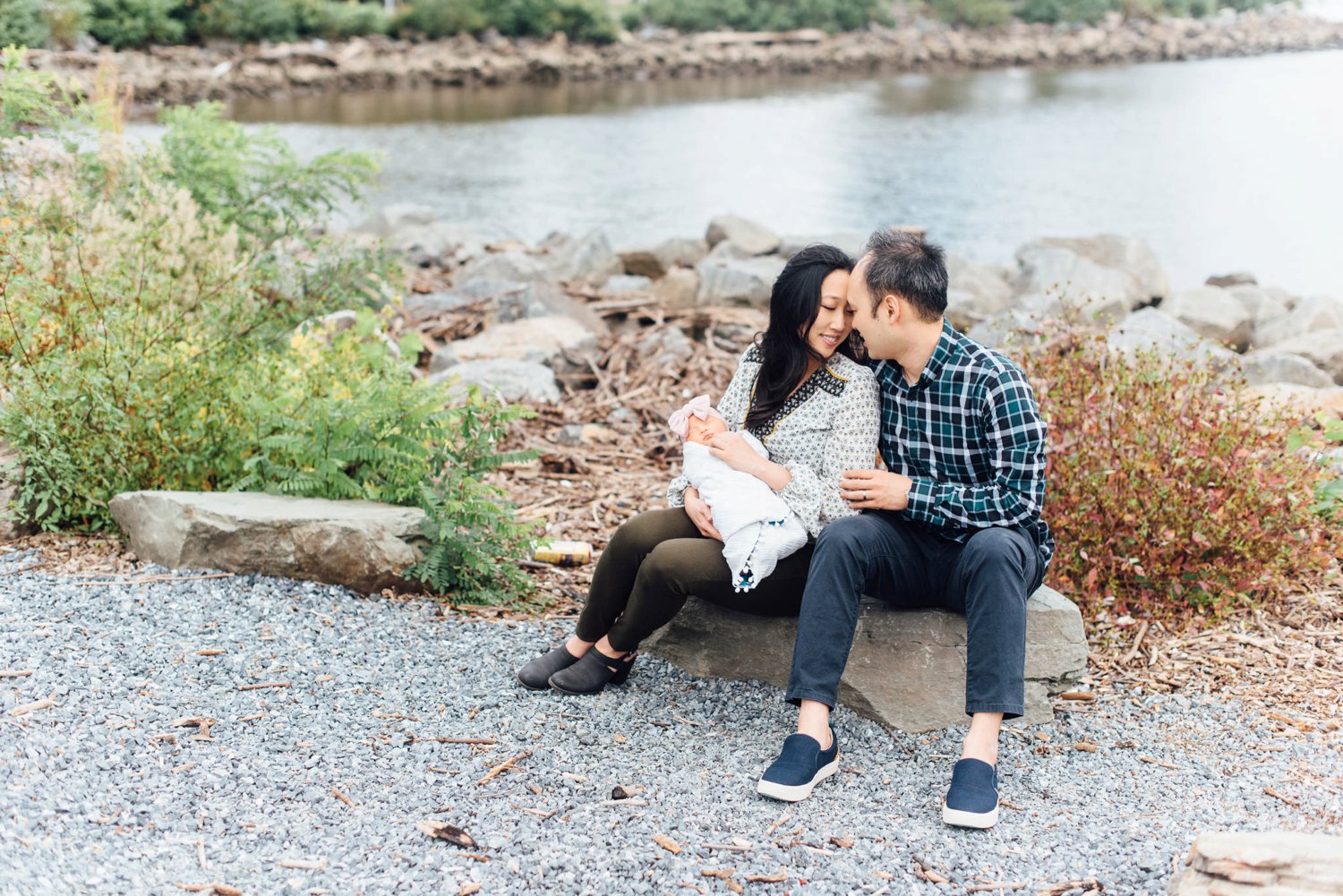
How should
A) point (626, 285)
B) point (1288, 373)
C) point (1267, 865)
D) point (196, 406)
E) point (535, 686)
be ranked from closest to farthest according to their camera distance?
point (1267, 865) < point (535, 686) < point (196, 406) < point (1288, 373) < point (626, 285)

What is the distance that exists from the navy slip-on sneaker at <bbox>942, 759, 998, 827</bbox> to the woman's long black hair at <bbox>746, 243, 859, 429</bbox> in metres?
1.16

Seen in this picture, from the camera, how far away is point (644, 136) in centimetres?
2341

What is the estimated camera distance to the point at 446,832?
2.75 meters

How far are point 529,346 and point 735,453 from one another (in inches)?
157

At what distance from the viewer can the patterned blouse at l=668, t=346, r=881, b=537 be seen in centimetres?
335

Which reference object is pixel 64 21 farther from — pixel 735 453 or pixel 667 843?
pixel 667 843

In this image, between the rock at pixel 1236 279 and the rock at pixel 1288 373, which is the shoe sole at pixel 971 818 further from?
the rock at pixel 1236 279

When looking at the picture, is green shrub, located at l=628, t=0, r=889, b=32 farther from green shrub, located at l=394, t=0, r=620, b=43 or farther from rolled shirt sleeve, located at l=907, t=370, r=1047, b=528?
rolled shirt sleeve, located at l=907, t=370, r=1047, b=528

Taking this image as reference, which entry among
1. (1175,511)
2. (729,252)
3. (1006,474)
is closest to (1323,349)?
(1175,511)

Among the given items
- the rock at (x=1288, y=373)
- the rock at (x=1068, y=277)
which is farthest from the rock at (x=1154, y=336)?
the rock at (x=1068, y=277)

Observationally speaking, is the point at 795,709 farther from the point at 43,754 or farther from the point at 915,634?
the point at 43,754

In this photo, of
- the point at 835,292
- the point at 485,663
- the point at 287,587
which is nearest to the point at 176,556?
the point at 287,587

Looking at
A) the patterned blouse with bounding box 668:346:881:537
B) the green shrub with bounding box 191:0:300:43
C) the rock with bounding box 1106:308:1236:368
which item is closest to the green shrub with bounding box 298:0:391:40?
the green shrub with bounding box 191:0:300:43

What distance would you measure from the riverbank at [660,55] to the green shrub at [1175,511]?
75.9 feet
